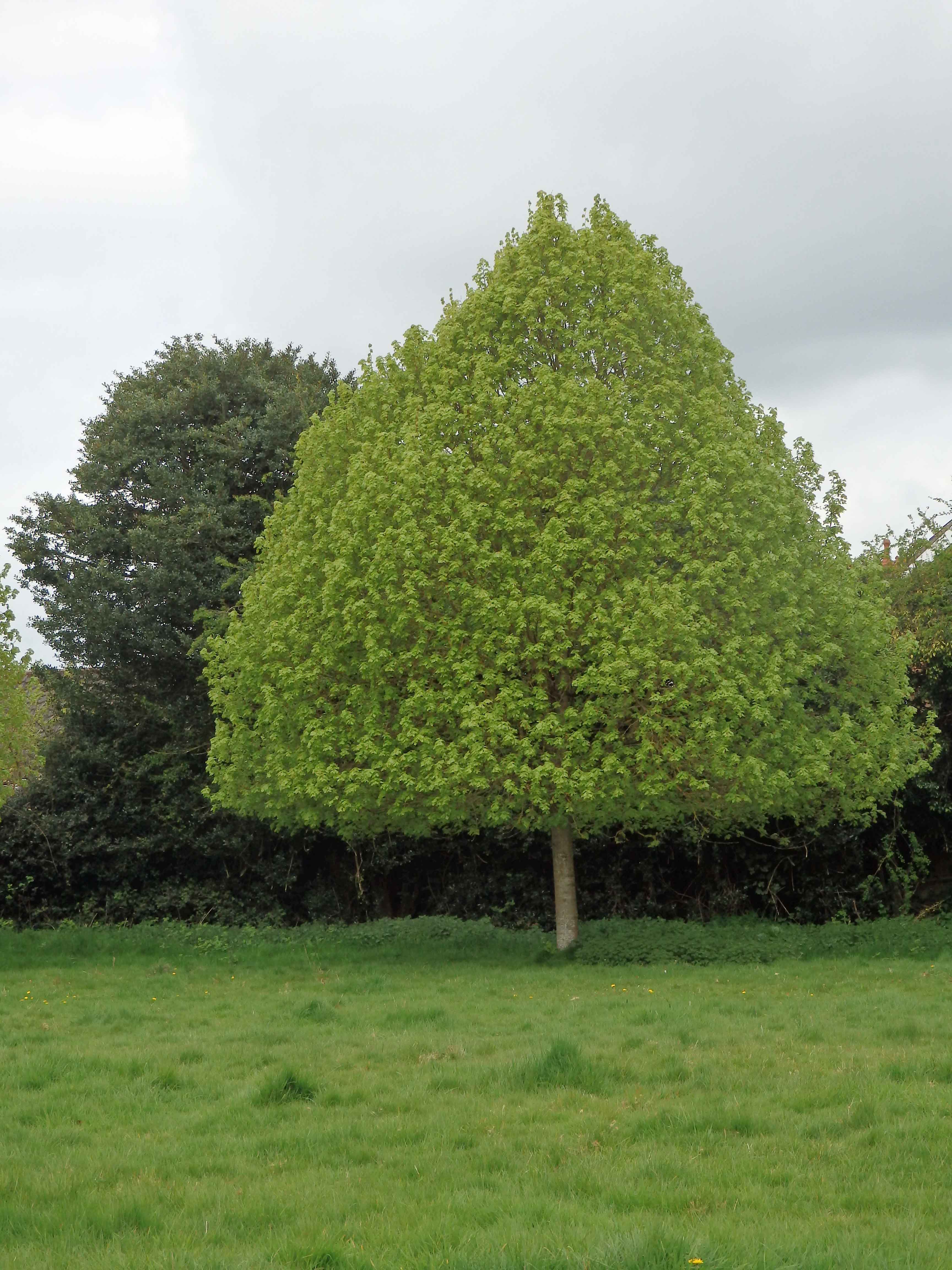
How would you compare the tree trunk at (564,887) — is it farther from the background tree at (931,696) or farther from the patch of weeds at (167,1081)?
the patch of weeds at (167,1081)

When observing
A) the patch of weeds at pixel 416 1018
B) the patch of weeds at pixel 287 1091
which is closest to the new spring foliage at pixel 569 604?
the patch of weeds at pixel 416 1018

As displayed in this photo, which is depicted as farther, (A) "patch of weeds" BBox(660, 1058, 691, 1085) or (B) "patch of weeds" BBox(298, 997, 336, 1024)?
(B) "patch of weeds" BBox(298, 997, 336, 1024)

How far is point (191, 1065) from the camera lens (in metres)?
10.8

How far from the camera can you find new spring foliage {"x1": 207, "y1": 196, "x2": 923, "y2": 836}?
17938 millimetres

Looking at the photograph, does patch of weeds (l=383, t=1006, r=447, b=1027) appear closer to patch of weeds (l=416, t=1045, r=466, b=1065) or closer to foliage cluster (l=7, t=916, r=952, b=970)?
patch of weeds (l=416, t=1045, r=466, b=1065)

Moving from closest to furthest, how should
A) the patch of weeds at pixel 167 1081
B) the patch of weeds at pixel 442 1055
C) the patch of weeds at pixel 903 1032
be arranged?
1. the patch of weeds at pixel 167 1081
2. the patch of weeds at pixel 442 1055
3. the patch of weeds at pixel 903 1032

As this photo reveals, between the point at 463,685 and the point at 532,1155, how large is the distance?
11931 mm

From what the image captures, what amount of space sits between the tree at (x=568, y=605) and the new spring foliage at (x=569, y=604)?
0.06 meters

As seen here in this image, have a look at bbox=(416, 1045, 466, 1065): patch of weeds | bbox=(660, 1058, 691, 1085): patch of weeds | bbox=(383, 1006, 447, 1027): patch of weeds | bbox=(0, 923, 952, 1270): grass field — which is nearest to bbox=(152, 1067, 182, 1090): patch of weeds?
bbox=(0, 923, 952, 1270): grass field

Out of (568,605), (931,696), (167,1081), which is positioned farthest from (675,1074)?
(931,696)

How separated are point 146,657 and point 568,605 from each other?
1574 cm

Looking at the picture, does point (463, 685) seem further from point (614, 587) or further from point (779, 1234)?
point (779, 1234)

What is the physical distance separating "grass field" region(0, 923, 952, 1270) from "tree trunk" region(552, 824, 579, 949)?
15.6ft

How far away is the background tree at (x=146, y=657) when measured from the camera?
28922mm
